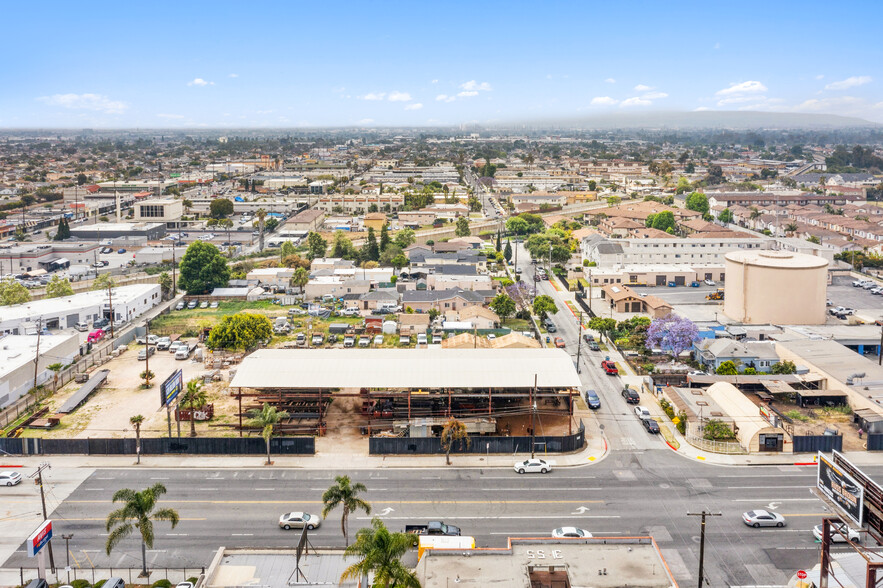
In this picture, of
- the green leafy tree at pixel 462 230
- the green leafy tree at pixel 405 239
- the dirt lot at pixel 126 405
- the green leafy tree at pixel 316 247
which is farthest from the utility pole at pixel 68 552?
the green leafy tree at pixel 462 230

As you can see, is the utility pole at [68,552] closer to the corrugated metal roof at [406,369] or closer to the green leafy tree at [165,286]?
the corrugated metal roof at [406,369]

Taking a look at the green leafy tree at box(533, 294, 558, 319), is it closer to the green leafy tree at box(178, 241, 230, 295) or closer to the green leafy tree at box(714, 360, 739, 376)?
the green leafy tree at box(714, 360, 739, 376)

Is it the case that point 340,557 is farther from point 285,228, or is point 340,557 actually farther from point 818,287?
point 285,228

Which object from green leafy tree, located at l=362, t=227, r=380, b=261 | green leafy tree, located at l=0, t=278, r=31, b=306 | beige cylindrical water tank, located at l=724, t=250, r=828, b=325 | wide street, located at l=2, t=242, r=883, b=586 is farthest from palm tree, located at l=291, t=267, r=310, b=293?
beige cylindrical water tank, located at l=724, t=250, r=828, b=325

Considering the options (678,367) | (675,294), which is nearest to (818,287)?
(675,294)

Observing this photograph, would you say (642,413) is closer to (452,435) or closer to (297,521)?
(452,435)

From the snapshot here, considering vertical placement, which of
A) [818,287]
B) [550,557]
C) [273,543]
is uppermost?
[818,287]
